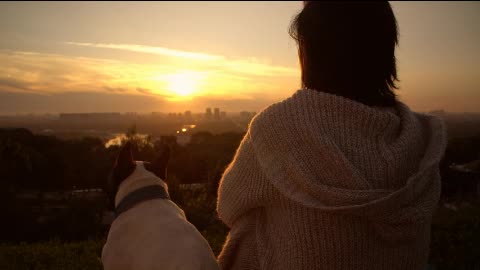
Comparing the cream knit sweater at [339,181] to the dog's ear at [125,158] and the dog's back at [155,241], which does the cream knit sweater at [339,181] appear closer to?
the dog's back at [155,241]

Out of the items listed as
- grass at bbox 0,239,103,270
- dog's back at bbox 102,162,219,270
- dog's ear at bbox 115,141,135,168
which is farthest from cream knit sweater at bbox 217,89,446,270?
grass at bbox 0,239,103,270

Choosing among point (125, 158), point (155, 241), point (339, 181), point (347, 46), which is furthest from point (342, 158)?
point (125, 158)

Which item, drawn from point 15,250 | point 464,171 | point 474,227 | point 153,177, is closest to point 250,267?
point 153,177

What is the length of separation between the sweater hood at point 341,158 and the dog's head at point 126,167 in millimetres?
1593

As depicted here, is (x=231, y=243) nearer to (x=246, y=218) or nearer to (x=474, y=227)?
A: (x=246, y=218)

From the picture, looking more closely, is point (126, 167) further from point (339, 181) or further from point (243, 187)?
point (339, 181)

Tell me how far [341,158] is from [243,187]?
0.58 m

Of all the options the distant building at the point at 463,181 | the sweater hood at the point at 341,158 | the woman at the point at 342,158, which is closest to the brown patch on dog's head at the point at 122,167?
the woman at the point at 342,158

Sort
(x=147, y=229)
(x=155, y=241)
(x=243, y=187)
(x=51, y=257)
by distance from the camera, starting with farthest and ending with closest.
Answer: (x=51, y=257) < (x=147, y=229) < (x=155, y=241) < (x=243, y=187)

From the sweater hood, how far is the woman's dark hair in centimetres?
→ 12

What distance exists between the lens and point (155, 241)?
8.10 ft

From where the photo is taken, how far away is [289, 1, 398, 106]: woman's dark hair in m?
1.87

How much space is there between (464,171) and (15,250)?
16.5m

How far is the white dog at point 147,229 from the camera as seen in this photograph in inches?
91.3
